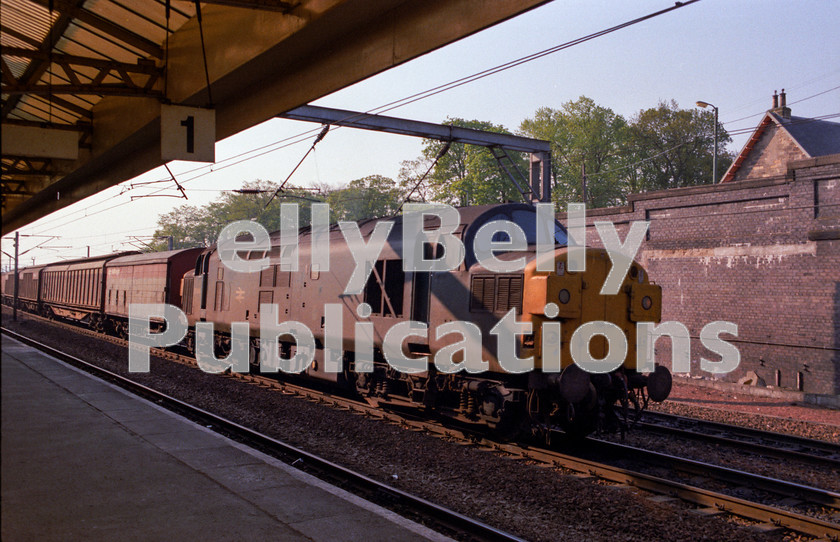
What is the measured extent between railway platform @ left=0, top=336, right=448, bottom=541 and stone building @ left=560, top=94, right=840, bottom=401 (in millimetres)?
12875

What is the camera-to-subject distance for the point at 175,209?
78938 mm

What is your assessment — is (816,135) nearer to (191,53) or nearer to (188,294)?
(188,294)

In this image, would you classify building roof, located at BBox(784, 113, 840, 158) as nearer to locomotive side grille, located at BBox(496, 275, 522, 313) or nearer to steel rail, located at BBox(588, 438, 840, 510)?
steel rail, located at BBox(588, 438, 840, 510)

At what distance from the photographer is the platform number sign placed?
28.5 feet

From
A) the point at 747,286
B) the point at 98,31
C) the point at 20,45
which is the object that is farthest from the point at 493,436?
the point at 747,286

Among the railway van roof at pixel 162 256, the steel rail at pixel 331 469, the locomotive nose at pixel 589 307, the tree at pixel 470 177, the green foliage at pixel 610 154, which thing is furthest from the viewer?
the green foliage at pixel 610 154

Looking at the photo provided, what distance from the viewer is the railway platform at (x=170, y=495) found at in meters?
5.60

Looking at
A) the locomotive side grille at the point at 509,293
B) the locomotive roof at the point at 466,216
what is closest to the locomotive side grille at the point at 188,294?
the locomotive roof at the point at 466,216

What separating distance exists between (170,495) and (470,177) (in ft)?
132

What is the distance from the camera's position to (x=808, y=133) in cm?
3494

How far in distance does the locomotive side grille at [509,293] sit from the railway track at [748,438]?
169 inches

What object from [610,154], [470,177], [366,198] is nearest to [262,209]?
[366,198]

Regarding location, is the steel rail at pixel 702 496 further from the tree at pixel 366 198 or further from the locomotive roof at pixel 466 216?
the tree at pixel 366 198

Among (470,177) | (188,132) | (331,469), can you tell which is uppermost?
(470,177)
